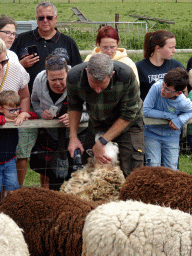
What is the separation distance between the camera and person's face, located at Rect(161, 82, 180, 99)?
365 cm

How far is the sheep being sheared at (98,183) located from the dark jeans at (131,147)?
6.9 inches

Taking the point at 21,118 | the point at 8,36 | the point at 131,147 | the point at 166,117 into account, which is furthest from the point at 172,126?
the point at 8,36

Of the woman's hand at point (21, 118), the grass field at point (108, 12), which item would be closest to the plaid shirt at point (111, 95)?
the woman's hand at point (21, 118)

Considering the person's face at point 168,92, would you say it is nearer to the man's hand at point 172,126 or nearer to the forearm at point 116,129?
the man's hand at point 172,126

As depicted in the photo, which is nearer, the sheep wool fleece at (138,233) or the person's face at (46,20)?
the sheep wool fleece at (138,233)

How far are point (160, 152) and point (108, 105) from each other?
3.37 ft

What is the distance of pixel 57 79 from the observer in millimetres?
3426

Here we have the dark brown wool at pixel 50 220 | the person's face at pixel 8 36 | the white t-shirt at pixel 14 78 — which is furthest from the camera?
the person's face at pixel 8 36

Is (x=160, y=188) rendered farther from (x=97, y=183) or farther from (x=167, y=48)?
(x=167, y=48)

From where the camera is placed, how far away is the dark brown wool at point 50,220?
2.38 meters

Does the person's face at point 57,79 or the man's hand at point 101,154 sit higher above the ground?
the person's face at point 57,79

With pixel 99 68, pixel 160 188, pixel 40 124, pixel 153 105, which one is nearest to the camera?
pixel 160 188

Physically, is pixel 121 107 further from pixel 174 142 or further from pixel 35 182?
pixel 35 182

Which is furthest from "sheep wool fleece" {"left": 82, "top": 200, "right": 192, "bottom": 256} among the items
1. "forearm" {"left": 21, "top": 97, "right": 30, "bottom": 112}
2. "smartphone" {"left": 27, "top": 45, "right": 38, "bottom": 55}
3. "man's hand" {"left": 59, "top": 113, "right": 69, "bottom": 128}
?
"smartphone" {"left": 27, "top": 45, "right": 38, "bottom": 55}
